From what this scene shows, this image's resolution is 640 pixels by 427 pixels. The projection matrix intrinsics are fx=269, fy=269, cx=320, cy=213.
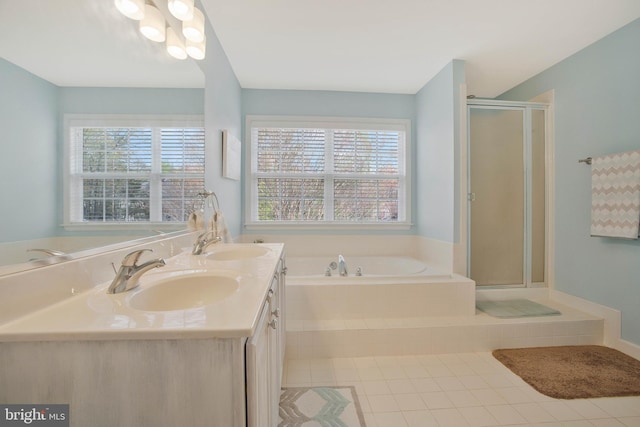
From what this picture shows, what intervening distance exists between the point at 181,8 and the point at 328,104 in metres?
1.96

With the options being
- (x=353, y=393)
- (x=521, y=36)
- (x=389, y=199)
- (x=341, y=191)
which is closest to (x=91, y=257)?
(x=353, y=393)

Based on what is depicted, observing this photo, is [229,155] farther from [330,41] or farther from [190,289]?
[190,289]

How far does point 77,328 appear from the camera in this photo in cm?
57

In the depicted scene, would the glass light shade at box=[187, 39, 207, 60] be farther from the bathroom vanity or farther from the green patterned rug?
the green patterned rug

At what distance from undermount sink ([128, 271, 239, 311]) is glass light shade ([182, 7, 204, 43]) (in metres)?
1.35

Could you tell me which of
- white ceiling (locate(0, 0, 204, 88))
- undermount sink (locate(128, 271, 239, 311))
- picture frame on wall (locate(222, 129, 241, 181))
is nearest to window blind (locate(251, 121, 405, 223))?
picture frame on wall (locate(222, 129, 241, 181))

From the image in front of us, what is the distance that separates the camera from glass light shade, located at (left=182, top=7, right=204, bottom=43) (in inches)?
58.7

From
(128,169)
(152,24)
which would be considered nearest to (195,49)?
(152,24)

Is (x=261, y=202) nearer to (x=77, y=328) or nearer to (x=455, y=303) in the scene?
(x=455, y=303)

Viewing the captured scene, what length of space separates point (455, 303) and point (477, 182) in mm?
1255

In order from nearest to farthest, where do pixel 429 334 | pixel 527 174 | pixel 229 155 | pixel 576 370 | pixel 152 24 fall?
1. pixel 152 24
2. pixel 576 370
3. pixel 429 334
4. pixel 229 155
5. pixel 527 174

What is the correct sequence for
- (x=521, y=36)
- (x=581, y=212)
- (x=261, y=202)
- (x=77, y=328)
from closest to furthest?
(x=77, y=328) → (x=521, y=36) → (x=581, y=212) → (x=261, y=202)

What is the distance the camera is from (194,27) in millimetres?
1505

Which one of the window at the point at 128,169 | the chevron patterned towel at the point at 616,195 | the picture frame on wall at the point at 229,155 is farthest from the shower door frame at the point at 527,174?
the window at the point at 128,169
